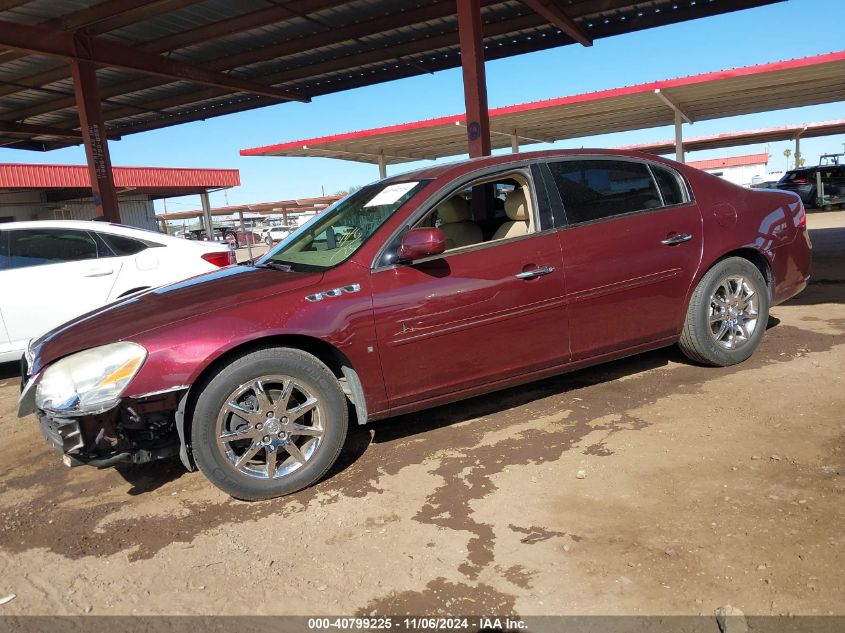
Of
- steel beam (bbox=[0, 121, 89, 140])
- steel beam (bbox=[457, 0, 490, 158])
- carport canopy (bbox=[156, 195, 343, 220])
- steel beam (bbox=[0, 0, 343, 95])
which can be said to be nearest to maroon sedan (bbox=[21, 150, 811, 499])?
steel beam (bbox=[457, 0, 490, 158])

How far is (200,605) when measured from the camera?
231 centimetres

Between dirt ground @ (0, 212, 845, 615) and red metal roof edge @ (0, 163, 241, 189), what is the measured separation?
22932 mm

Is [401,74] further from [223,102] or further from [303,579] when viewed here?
[303,579]

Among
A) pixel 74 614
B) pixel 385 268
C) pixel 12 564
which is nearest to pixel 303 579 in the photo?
pixel 74 614

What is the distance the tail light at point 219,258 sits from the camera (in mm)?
6269

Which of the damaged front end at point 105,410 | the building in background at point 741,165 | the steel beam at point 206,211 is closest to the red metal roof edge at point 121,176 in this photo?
the steel beam at point 206,211

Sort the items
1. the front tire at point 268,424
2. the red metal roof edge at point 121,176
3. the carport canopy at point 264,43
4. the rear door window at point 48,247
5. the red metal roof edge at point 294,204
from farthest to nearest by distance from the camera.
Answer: the red metal roof edge at point 294,204 → the red metal roof edge at point 121,176 → the carport canopy at point 264,43 → the rear door window at point 48,247 → the front tire at point 268,424

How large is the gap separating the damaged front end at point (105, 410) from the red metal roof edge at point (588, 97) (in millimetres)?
14237

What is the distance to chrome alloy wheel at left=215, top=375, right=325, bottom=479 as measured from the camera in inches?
117

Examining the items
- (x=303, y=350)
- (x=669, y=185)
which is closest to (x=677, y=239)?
(x=669, y=185)

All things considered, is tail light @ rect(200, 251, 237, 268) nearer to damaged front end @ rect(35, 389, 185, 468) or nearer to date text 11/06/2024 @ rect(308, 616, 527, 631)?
damaged front end @ rect(35, 389, 185, 468)

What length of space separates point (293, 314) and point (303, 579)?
4.10 feet

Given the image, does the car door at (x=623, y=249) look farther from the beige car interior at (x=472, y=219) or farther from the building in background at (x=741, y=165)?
the building in background at (x=741, y=165)

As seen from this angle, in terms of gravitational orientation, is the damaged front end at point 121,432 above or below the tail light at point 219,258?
below
